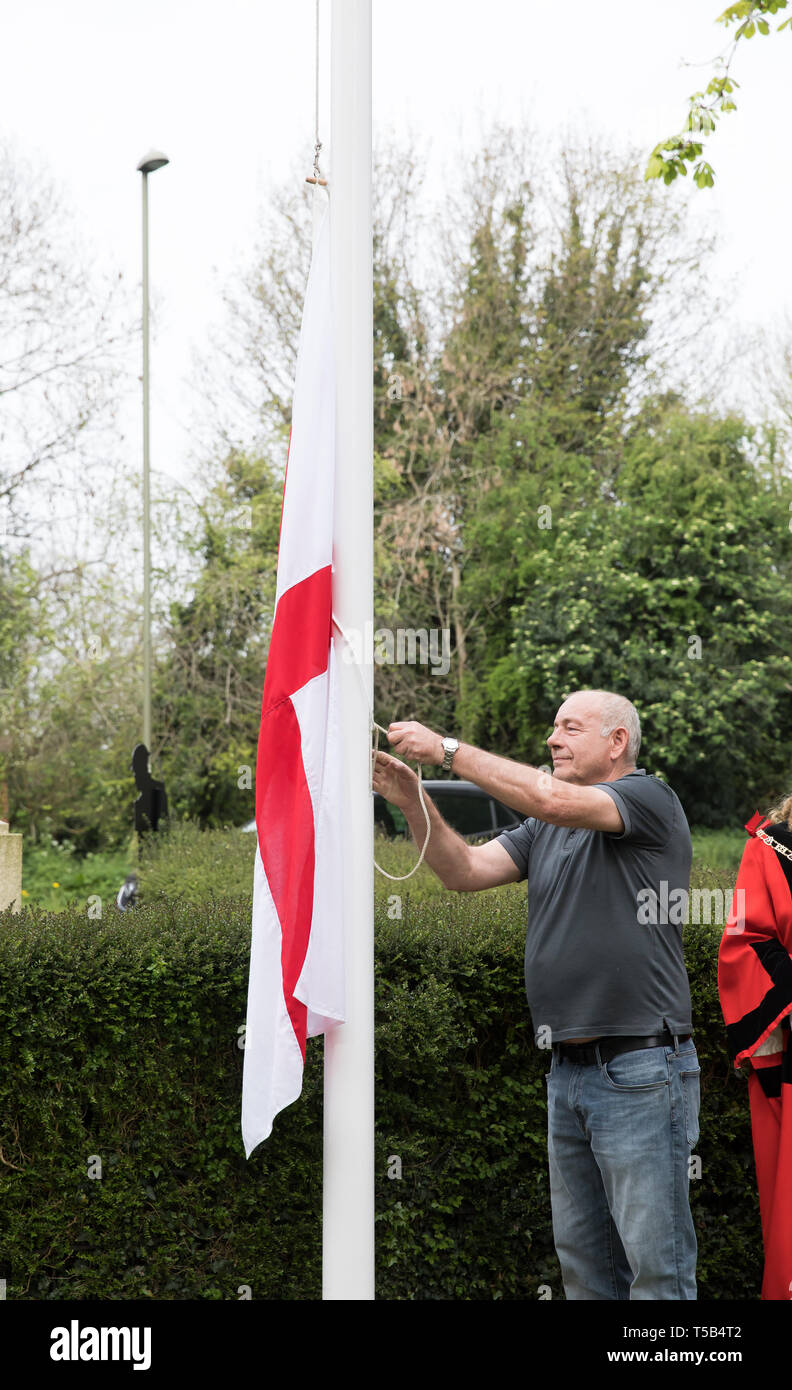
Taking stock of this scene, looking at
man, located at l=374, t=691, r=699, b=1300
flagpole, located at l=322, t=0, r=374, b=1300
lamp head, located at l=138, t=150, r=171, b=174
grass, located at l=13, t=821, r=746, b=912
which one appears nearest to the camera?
flagpole, located at l=322, t=0, r=374, b=1300

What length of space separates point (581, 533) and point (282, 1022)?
50.9 ft

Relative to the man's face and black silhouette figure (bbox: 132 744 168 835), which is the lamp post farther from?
the man's face

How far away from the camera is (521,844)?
373 cm

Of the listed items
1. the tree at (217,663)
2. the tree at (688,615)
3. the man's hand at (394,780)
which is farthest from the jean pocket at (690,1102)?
the tree at (217,663)

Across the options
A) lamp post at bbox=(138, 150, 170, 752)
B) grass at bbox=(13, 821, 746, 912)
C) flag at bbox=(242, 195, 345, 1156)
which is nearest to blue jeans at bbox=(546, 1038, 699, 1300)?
flag at bbox=(242, 195, 345, 1156)

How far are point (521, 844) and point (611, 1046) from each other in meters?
0.68

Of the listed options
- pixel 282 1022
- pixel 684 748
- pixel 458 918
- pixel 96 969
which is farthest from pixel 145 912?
pixel 684 748

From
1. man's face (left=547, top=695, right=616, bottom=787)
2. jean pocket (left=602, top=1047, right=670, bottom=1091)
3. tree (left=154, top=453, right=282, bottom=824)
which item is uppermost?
tree (left=154, top=453, right=282, bottom=824)

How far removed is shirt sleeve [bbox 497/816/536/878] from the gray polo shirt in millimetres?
234

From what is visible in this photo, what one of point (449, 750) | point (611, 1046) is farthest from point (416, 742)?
point (611, 1046)

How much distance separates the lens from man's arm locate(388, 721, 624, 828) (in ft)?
9.65

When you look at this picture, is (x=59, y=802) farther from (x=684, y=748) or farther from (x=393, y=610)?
(x=684, y=748)

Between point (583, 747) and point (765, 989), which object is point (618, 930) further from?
point (765, 989)

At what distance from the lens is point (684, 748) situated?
643 inches
